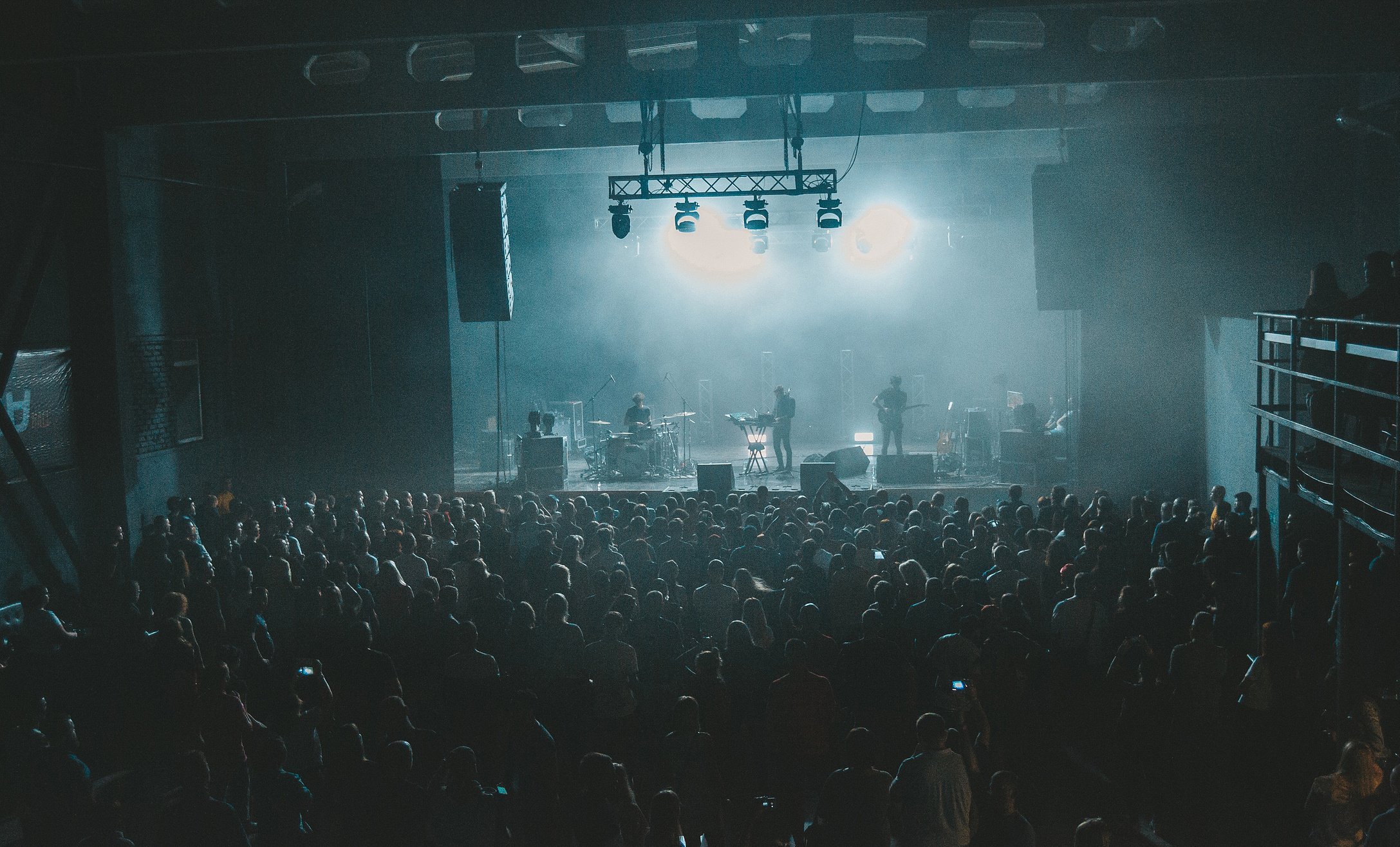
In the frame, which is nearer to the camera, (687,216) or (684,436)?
(687,216)

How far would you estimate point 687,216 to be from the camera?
1226 cm

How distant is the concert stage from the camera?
1490 centimetres

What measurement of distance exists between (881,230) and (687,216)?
9.46 m

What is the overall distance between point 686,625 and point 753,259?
1765 centimetres

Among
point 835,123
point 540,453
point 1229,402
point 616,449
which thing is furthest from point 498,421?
point 1229,402

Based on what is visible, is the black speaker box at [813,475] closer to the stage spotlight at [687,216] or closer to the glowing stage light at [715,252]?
the stage spotlight at [687,216]

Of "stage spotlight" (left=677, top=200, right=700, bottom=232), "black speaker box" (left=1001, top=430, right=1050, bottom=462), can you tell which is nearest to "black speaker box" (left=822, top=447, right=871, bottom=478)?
"black speaker box" (left=1001, top=430, right=1050, bottom=462)

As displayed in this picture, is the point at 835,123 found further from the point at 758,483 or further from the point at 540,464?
the point at 540,464

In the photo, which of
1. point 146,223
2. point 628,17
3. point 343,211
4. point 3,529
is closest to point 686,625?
point 628,17

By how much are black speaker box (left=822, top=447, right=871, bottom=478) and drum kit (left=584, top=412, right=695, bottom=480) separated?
294cm

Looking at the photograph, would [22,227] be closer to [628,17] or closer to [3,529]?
[3,529]

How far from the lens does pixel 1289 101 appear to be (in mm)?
12570

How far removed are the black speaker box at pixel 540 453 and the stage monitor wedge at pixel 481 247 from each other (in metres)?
3.60

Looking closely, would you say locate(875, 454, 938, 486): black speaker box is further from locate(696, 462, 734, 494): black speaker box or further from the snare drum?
the snare drum
